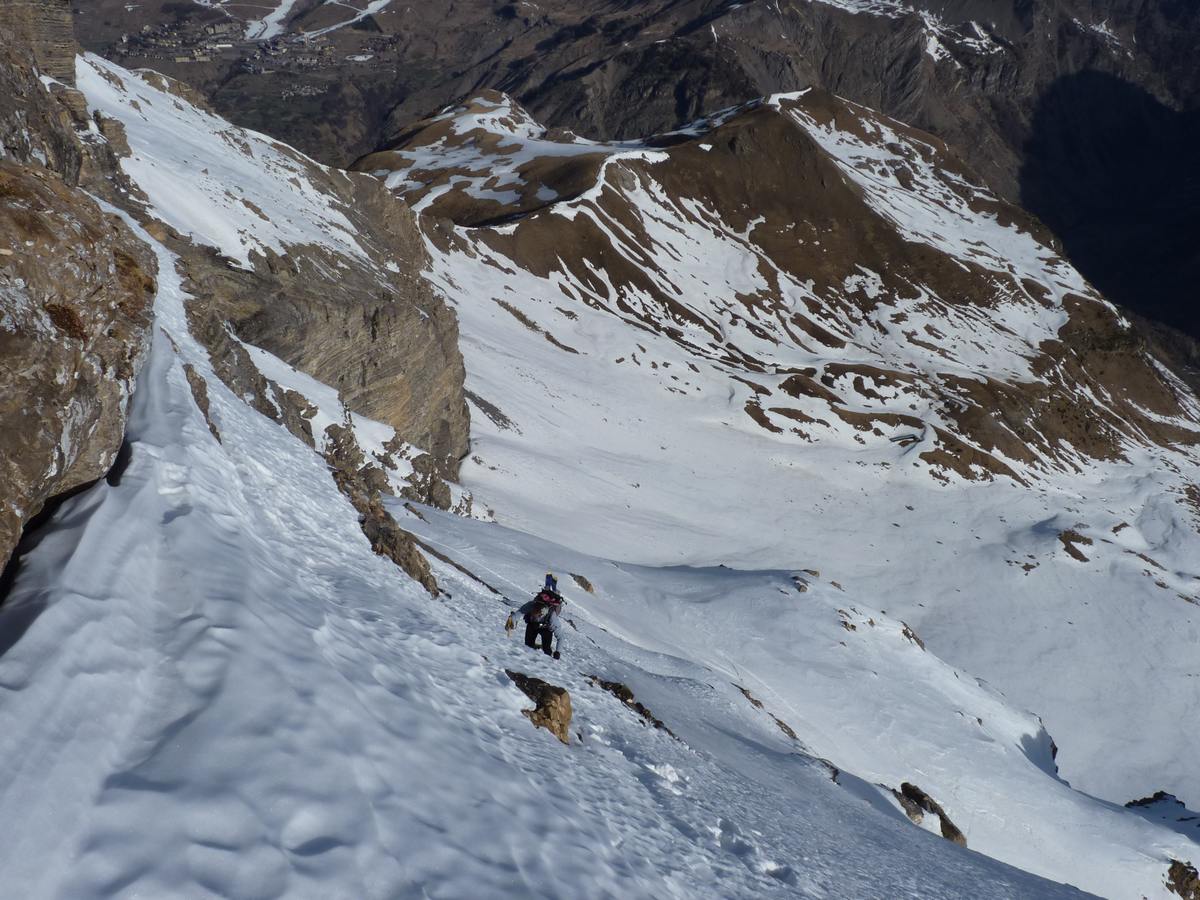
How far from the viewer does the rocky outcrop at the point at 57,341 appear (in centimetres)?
622

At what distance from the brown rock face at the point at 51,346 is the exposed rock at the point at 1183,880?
106 feet

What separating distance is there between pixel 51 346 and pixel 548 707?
6.23m

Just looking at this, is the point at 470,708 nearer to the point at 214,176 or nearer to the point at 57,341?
the point at 57,341

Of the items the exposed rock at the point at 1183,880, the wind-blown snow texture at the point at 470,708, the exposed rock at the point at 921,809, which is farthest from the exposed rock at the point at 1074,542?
the exposed rock at the point at 921,809

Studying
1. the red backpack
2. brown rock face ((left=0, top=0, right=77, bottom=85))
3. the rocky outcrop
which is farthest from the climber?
brown rock face ((left=0, top=0, right=77, bottom=85))

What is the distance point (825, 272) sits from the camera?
4528 inches

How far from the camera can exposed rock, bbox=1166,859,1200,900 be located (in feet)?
82.2

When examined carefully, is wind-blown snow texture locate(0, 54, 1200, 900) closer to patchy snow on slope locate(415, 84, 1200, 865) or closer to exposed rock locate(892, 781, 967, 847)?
patchy snow on slope locate(415, 84, 1200, 865)

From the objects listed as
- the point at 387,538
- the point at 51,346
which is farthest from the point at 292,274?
the point at 51,346

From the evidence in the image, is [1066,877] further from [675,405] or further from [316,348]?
[675,405]

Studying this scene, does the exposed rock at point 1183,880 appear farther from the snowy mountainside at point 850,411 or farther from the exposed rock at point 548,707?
the exposed rock at point 548,707

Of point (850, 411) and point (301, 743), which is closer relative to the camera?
point (301, 743)

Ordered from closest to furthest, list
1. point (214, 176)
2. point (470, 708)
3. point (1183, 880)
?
point (470, 708), point (1183, 880), point (214, 176)

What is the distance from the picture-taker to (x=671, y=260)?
102 metres
